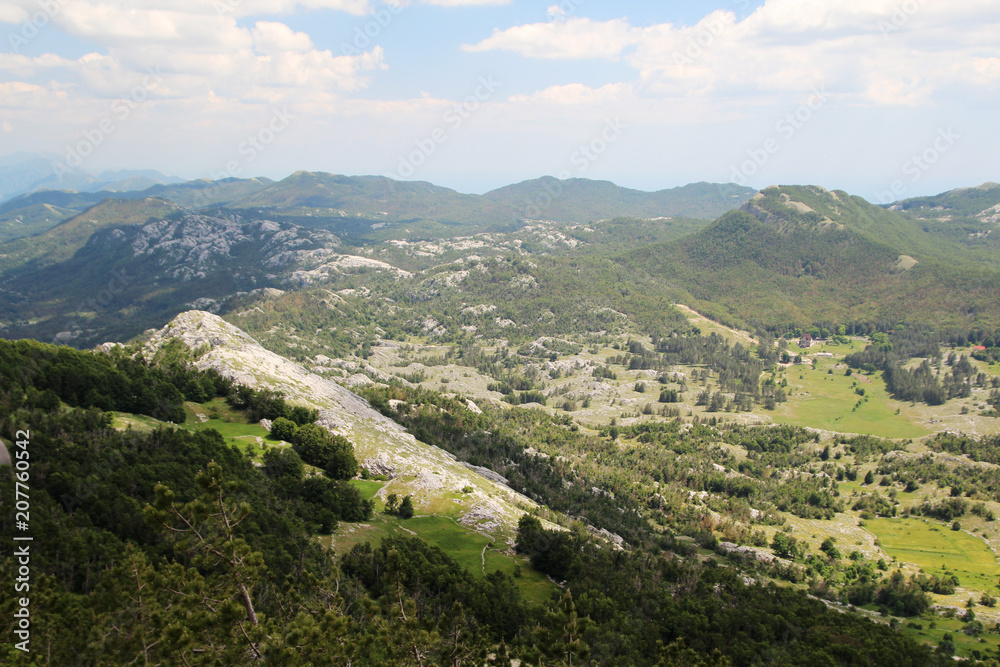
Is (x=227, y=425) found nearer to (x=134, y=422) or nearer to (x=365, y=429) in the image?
(x=134, y=422)

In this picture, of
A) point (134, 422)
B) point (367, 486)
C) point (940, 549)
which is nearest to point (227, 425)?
point (134, 422)

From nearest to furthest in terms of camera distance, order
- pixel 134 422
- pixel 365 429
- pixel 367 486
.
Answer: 1. pixel 134 422
2. pixel 367 486
3. pixel 365 429

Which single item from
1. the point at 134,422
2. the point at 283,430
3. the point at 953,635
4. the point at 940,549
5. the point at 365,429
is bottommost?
the point at 940,549

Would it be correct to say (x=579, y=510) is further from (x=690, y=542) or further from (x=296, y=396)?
(x=296, y=396)

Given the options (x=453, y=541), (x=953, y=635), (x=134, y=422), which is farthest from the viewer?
(x=953, y=635)

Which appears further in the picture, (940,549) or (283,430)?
(940,549)

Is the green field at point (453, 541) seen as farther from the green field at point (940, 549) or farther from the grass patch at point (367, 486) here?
the green field at point (940, 549)
